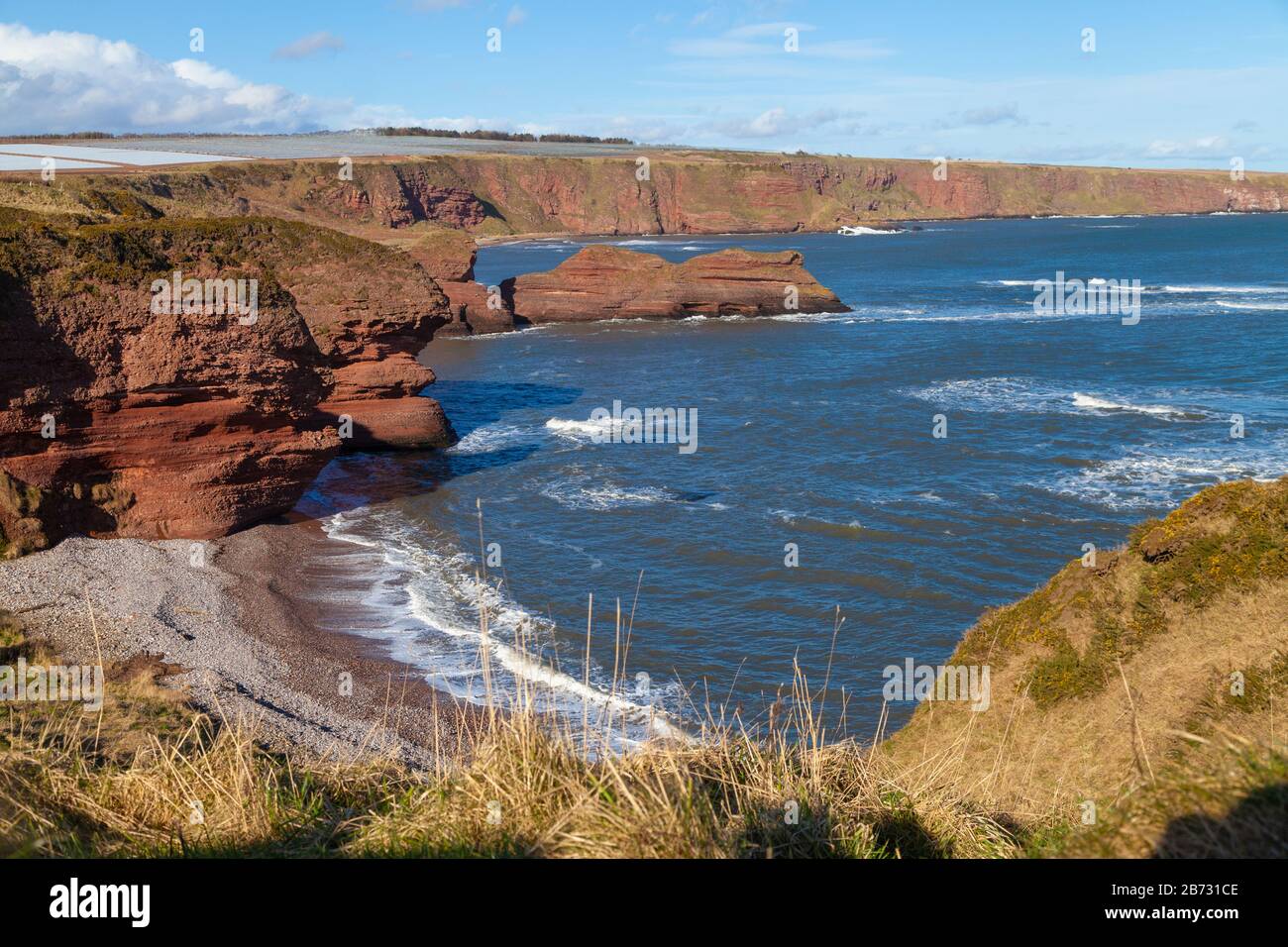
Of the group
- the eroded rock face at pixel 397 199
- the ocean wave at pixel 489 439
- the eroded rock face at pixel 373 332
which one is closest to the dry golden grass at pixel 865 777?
the eroded rock face at pixel 373 332

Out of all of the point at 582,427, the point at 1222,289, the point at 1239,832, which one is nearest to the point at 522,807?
the point at 1239,832

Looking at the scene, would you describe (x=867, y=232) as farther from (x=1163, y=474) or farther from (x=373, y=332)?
(x=373, y=332)

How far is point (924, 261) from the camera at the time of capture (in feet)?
390

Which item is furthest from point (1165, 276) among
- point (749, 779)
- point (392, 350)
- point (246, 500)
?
point (749, 779)

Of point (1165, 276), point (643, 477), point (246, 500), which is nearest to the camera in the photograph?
point (246, 500)

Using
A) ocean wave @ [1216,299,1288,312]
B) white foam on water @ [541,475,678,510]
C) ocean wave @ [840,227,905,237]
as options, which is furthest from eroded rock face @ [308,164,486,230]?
white foam on water @ [541,475,678,510]

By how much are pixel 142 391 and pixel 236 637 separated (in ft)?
22.2

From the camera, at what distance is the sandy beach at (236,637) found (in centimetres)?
1445

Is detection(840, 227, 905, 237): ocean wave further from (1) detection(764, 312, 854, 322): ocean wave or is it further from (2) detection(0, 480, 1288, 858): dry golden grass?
(2) detection(0, 480, 1288, 858): dry golden grass

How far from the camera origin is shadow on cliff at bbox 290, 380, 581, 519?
28.3 metres

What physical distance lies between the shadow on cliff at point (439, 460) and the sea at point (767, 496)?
139 millimetres

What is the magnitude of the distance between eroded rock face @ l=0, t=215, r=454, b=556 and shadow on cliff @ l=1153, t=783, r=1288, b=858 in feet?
67.0

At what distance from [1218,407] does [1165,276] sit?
59.3m
